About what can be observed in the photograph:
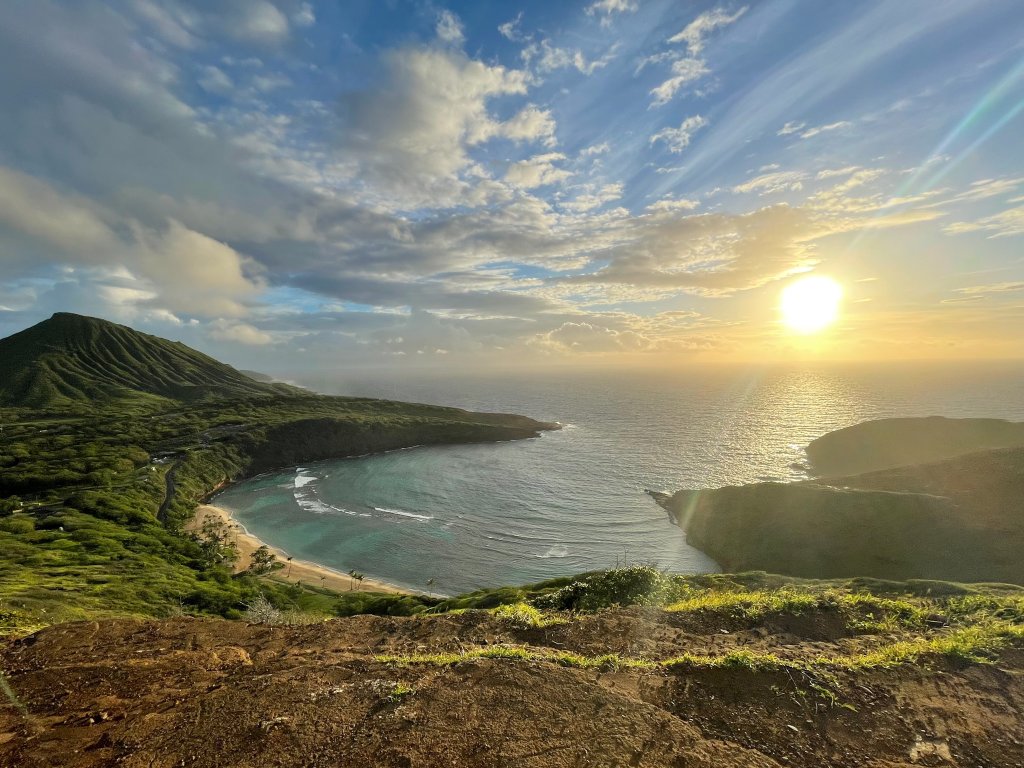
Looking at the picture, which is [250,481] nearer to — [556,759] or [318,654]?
[318,654]

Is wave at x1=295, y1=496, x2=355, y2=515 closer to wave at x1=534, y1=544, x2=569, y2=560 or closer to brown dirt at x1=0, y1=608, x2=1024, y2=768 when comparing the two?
wave at x1=534, y1=544, x2=569, y2=560

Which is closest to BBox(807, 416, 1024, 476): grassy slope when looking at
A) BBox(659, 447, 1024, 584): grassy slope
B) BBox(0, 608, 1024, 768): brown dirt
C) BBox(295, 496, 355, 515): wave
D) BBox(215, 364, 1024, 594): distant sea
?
BBox(215, 364, 1024, 594): distant sea

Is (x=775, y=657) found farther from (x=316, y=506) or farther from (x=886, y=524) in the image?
(x=316, y=506)

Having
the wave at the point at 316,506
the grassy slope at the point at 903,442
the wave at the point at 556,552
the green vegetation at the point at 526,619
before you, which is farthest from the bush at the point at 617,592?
the grassy slope at the point at 903,442

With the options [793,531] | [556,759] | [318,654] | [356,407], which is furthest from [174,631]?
[356,407]

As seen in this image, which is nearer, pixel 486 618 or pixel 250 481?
pixel 486 618

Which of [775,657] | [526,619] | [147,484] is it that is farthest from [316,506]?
[775,657]
